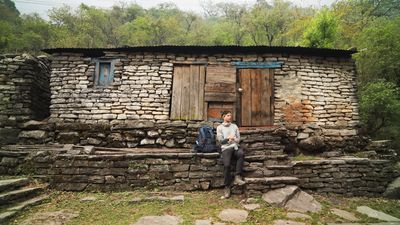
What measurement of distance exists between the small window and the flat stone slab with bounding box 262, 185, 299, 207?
5970 millimetres

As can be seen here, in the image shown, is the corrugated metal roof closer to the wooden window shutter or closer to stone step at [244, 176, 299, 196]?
the wooden window shutter

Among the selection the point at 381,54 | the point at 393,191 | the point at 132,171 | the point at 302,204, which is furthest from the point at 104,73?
the point at 381,54

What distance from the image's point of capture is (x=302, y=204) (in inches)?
159

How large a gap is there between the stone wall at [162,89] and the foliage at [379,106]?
4.58 feet

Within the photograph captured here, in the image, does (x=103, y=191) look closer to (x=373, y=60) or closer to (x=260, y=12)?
(x=373, y=60)

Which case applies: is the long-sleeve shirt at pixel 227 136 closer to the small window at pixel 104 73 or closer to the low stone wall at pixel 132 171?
the low stone wall at pixel 132 171

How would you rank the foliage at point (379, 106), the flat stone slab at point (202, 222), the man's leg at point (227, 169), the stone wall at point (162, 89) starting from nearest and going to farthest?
the flat stone slab at point (202, 222), the man's leg at point (227, 169), the stone wall at point (162, 89), the foliage at point (379, 106)

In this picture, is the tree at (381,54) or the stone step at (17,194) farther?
the tree at (381,54)

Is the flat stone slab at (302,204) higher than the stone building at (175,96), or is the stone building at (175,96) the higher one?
the stone building at (175,96)

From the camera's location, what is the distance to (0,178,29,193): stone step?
162 inches

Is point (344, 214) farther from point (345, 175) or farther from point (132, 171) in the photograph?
point (132, 171)

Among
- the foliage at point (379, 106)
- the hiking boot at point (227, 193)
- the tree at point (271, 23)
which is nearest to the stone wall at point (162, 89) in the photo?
the foliage at point (379, 106)

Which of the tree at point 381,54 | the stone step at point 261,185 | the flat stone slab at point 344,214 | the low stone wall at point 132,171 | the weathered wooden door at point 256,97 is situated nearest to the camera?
the flat stone slab at point 344,214

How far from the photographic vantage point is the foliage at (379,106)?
310 inches
